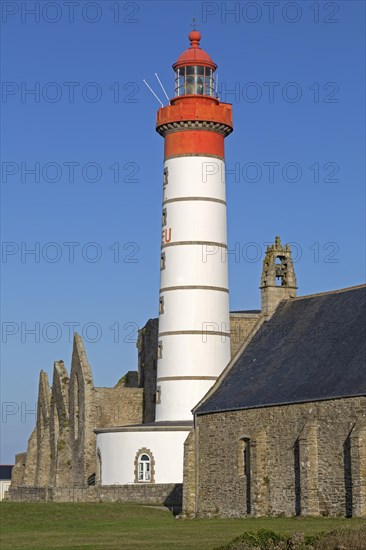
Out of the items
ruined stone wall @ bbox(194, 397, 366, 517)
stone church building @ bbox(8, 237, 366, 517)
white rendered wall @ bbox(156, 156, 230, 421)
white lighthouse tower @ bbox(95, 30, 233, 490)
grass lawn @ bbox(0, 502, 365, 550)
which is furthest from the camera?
white rendered wall @ bbox(156, 156, 230, 421)

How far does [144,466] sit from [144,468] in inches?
3.6

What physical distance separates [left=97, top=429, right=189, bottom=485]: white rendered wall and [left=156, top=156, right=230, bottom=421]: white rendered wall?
66.9 inches

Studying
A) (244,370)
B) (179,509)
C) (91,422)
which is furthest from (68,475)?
(244,370)

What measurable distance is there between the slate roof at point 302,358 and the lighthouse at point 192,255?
585 centimetres

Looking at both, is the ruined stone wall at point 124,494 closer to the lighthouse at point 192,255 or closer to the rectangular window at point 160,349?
the lighthouse at point 192,255

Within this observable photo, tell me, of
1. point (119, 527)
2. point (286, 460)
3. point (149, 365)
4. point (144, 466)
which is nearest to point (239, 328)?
point (149, 365)

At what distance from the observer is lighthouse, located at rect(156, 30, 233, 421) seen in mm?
53000

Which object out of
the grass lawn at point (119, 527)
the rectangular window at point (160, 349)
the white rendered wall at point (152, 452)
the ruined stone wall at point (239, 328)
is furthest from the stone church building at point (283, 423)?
the rectangular window at point (160, 349)

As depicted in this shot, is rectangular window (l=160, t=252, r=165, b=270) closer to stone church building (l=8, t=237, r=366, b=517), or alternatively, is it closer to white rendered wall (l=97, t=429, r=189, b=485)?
stone church building (l=8, t=237, r=366, b=517)

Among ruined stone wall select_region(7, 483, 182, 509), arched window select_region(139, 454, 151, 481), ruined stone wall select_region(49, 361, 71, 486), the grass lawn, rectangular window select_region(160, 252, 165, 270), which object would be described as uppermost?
rectangular window select_region(160, 252, 165, 270)

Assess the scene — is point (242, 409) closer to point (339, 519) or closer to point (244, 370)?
point (244, 370)

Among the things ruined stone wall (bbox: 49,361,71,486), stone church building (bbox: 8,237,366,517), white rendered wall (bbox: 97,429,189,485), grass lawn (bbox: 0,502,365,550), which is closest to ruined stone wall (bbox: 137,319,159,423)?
ruined stone wall (bbox: 49,361,71,486)

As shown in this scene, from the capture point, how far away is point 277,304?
48.3 m

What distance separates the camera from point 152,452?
51.9 meters
